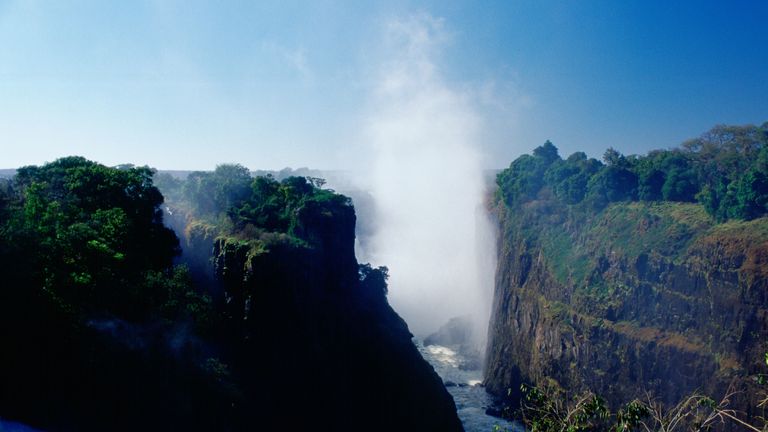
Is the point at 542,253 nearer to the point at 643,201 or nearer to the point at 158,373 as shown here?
the point at 643,201

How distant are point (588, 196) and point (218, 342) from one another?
4551 cm

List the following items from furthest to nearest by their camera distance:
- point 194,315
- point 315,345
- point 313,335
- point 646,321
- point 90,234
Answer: point 646,321
point 313,335
point 315,345
point 194,315
point 90,234

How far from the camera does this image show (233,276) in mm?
34438

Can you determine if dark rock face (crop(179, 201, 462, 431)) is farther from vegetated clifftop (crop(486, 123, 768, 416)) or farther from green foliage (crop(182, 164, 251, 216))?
vegetated clifftop (crop(486, 123, 768, 416))

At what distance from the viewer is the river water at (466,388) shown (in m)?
48.9

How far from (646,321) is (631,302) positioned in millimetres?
2198

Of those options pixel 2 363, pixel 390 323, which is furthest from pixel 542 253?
pixel 2 363

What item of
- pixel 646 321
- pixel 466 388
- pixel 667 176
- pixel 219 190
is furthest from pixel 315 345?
pixel 667 176

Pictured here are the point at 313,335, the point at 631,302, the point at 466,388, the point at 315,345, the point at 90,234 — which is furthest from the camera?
the point at 466,388

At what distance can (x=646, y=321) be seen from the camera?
42.6 m

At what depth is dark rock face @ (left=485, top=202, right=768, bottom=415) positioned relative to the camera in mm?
35719

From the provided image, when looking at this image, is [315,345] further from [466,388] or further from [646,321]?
[466,388]

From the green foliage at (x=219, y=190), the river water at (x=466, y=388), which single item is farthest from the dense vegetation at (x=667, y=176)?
the green foliage at (x=219, y=190)

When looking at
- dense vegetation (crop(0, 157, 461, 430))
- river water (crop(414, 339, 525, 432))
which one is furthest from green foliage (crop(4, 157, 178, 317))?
river water (crop(414, 339, 525, 432))
